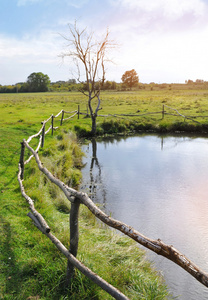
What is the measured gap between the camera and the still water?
21.3 ft

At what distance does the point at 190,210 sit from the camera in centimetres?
897

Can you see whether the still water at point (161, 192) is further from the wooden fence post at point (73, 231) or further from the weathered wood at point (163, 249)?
the weathered wood at point (163, 249)

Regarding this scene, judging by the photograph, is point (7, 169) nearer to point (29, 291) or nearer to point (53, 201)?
point (53, 201)

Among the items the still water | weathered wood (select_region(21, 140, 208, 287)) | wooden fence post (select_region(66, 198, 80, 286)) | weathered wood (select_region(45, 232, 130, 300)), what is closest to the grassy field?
wooden fence post (select_region(66, 198, 80, 286))

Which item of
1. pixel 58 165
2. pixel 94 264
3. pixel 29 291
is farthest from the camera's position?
pixel 58 165

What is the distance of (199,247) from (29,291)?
450 centimetres

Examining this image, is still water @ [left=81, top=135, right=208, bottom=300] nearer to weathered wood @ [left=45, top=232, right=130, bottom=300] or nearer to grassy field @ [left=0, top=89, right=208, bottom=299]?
grassy field @ [left=0, top=89, right=208, bottom=299]

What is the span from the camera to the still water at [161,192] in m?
6.48

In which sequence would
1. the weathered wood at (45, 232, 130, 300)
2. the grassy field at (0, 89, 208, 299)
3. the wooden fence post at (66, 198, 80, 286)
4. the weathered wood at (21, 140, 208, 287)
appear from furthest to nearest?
the grassy field at (0, 89, 208, 299)
the wooden fence post at (66, 198, 80, 286)
the weathered wood at (45, 232, 130, 300)
the weathered wood at (21, 140, 208, 287)

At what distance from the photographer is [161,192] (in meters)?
10.5

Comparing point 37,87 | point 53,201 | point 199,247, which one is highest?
point 37,87

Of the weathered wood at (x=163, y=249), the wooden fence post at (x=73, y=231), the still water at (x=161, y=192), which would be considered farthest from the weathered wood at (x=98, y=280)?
the still water at (x=161, y=192)

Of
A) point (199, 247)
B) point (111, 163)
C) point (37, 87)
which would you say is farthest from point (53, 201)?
point (37, 87)

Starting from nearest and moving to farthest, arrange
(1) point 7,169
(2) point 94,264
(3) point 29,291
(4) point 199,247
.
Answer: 1. (3) point 29,291
2. (2) point 94,264
3. (4) point 199,247
4. (1) point 7,169
